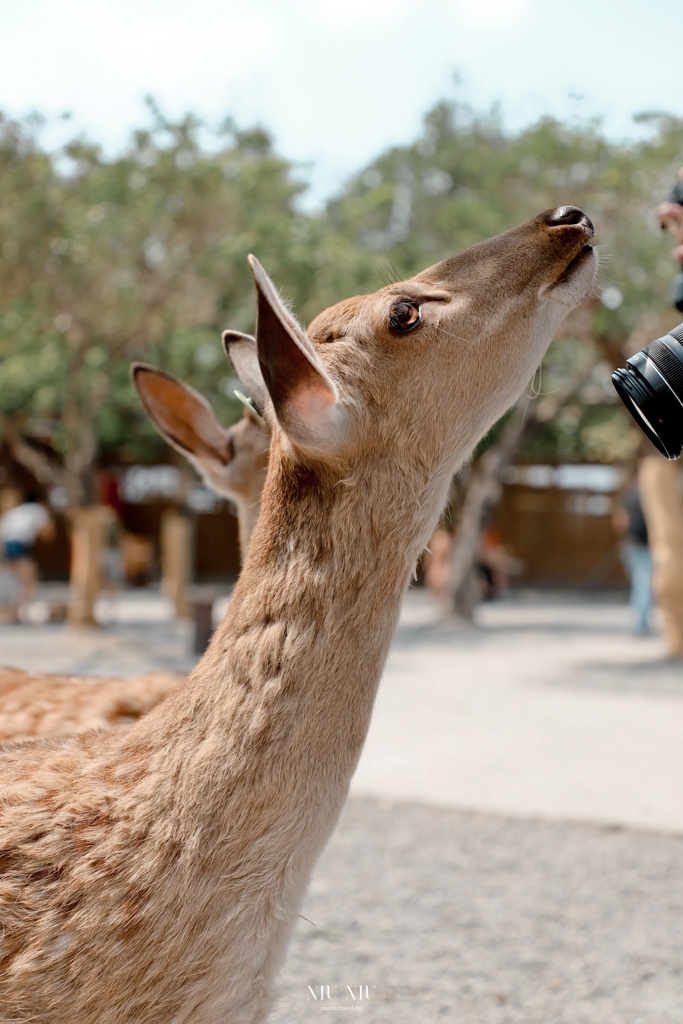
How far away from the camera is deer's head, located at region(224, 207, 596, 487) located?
1706 millimetres

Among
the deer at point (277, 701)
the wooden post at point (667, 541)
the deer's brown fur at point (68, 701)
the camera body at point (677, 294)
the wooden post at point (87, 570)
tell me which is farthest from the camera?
the wooden post at point (87, 570)

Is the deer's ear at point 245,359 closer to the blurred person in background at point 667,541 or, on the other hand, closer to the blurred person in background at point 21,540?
the blurred person in background at point 667,541

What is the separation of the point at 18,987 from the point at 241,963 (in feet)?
1.12

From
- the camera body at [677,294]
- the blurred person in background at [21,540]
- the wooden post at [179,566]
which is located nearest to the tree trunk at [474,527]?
the wooden post at [179,566]

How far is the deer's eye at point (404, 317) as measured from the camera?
5.75 ft

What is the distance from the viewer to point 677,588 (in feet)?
36.0

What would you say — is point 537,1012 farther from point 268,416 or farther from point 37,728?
point 268,416

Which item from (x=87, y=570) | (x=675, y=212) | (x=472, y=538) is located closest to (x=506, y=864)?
(x=675, y=212)

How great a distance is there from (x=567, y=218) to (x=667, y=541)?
32.5 ft

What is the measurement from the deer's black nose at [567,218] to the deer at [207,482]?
93 cm

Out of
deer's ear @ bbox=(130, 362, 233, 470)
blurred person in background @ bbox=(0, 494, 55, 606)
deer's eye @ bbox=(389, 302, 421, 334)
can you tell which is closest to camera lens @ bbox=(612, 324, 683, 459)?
deer's eye @ bbox=(389, 302, 421, 334)

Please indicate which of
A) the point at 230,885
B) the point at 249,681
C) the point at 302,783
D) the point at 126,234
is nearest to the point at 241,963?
the point at 230,885

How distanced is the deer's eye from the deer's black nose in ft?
1.07

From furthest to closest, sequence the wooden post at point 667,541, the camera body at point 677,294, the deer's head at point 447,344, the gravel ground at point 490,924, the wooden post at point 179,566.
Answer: the wooden post at point 179,566, the wooden post at point 667,541, the gravel ground at point 490,924, the camera body at point 677,294, the deer's head at point 447,344
